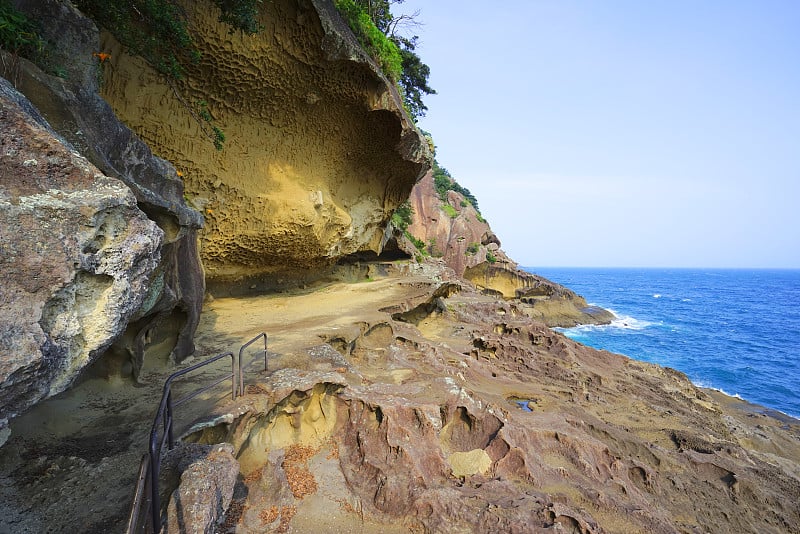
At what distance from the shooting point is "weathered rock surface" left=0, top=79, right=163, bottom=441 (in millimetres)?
2287

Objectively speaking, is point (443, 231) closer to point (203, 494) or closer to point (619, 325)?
point (619, 325)

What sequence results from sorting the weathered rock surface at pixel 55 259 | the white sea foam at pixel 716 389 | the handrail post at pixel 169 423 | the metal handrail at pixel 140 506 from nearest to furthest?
the metal handrail at pixel 140 506
the weathered rock surface at pixel 55 259
the handrail post at pixel 169 423
the white sea foam at pixel 716 389

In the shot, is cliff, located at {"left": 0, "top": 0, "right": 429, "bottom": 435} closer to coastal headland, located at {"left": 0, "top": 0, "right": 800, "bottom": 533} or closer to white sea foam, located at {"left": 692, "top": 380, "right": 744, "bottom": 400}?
coastal headland, located at {"left": 0, "top": 0, "right": 800, "bottom": 533}

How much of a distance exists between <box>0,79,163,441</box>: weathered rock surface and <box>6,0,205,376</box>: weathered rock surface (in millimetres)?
1176

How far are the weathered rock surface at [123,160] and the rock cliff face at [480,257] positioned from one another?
2793 cm

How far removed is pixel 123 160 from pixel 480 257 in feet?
111

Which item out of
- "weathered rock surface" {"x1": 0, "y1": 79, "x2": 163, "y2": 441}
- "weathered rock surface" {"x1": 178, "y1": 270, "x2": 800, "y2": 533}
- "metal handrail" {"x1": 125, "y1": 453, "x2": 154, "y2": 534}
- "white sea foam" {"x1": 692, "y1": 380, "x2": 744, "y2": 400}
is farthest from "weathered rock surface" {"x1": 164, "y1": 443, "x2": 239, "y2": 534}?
"white sea foam" {"x1": 692, "y1": 380, "x2": 744, "y2": 400}

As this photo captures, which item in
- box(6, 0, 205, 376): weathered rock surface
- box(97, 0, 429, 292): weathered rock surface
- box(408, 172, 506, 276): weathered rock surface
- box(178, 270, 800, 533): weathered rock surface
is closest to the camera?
box(6, 0, 205, 376): weathered rock surface

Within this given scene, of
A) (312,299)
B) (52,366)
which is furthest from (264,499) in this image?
(312,299)

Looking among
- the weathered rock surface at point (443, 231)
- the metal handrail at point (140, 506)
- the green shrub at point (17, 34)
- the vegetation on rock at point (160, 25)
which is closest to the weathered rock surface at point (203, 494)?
the metal handrail at point (140, 506)

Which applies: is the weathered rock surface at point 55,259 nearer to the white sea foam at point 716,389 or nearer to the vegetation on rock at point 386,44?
the vegetation on rock at point 386,44

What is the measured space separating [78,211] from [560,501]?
6887 mm

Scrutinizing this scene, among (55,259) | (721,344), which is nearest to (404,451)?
(55,259)

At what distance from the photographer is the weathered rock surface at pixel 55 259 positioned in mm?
2287
